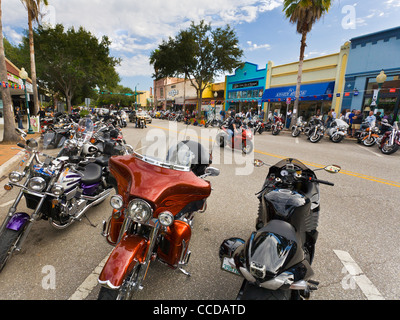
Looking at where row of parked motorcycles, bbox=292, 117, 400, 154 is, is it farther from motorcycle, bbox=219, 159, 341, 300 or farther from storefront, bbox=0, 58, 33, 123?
storefront, bbox=0, 58, 33, 123

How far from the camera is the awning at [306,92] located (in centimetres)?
2034

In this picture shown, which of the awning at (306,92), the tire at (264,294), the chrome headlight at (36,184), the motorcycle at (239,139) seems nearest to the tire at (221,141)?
the motorcycle at (239,139)

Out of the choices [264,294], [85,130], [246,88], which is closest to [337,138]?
[85,130]

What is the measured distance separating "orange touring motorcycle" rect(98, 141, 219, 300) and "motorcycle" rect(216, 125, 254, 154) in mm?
7295

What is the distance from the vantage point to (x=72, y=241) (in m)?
3.11

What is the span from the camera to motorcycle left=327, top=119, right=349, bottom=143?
41.7 ft

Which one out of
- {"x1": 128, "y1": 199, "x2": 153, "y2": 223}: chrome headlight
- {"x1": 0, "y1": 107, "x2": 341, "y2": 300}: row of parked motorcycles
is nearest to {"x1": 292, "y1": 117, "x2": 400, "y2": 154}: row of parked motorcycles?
{"x1": 0, "y1": 107, "x2": 341, "y2": 300}: row of parked motorcycles

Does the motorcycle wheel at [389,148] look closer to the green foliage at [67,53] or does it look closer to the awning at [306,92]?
the awning at [306,92]

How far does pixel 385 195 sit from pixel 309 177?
370 centimetres

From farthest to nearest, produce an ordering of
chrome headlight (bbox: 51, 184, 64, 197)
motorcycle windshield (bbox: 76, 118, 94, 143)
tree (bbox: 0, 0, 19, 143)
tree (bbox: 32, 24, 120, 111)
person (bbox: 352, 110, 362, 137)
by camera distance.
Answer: tree (bbox: 32, 24, 120, 111)
person (bbox: 352, 110, 362, 137)
tree (bbox: 0, 0, 19, 143)
motorcycle windshield (bbox: 76, 118, 94, 143)
chrome headlight (bbox: 51, 184, 64, 197)

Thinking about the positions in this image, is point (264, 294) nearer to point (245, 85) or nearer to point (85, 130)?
point (85, 130)

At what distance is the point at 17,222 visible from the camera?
254cm

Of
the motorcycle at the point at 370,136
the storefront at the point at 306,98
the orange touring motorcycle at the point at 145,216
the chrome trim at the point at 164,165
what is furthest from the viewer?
the storefront at the point at 306,98

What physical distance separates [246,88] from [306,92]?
410 inches
